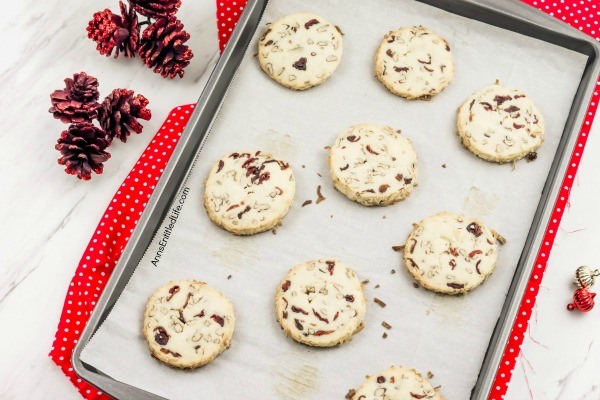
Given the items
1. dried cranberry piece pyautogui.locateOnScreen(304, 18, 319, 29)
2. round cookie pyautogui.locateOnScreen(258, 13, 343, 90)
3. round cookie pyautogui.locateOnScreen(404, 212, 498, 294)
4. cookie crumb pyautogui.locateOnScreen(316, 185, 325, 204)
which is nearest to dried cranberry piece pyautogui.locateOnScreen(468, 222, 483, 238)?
round cookie pyautogui.locateOnScreen(404, 212, 498, 294)

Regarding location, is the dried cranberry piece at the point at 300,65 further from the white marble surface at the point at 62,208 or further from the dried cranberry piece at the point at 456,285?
the dried cranberry piece at the point at 456,285

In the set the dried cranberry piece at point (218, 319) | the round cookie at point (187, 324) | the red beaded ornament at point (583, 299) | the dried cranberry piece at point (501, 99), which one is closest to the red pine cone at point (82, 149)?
the round cookie at point (187, 324)

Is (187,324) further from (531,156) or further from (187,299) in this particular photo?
(531,156)

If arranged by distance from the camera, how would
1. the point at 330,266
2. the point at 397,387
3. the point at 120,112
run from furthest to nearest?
the point at 120,112, the point at 330,266, the point at 397,387

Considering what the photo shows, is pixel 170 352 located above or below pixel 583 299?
below

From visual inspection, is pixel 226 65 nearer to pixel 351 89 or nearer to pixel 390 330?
pixel 351 89

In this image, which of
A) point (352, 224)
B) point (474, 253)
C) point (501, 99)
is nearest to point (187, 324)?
point (352, 224)

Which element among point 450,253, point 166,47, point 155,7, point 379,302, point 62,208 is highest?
point 155,7
